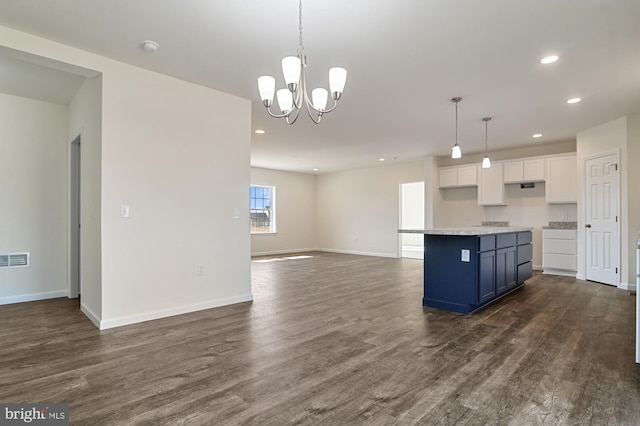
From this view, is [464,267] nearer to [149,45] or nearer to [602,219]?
[602,219]

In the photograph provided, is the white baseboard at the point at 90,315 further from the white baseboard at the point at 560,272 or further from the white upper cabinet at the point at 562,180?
the white upper cabinet at the point at 562,180

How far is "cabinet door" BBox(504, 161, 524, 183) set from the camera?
6.89 metres

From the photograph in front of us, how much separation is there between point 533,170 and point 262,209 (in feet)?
22.9

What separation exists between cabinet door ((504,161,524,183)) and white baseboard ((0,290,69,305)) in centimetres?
818

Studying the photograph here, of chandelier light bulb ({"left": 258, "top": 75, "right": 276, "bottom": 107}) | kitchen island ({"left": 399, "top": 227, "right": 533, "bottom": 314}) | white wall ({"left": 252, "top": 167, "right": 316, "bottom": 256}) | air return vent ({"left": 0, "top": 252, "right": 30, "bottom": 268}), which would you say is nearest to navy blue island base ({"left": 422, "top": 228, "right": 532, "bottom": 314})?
kitchen island ({"left": 399, "top": 227, "right": 533, "bottom": 314})

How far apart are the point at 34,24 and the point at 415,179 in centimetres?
789

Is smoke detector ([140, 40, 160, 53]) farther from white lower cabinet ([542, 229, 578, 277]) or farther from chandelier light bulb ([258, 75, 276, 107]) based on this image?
white lower cabinet ([542, 229, 578, 277])

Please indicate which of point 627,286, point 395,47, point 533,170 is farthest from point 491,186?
point 395,47

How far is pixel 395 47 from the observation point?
3.00 metres

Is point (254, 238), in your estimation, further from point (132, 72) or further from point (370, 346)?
point (370, 346)

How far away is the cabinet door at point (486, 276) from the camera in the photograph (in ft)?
12.5

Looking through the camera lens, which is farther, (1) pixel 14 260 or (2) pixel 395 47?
(1) pixel 14 260

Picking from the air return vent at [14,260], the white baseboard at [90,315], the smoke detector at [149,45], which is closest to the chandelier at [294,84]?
the smoke detector at [149,45]

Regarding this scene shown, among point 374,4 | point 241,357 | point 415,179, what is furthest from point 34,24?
point 415,179
